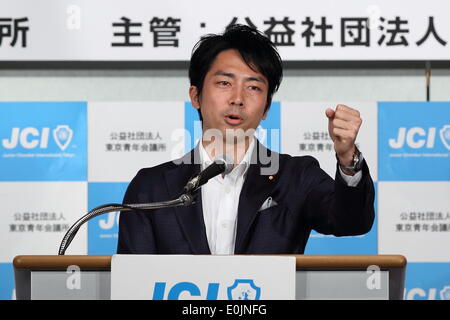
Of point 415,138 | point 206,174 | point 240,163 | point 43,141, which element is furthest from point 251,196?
point 43,141

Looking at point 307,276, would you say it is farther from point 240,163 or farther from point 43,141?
point 43,141

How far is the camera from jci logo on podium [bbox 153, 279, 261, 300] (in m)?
0.96

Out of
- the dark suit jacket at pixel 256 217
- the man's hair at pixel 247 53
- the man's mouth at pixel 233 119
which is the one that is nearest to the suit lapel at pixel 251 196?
the dark suit jacket at pixel 256 217

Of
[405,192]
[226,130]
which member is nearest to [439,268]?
[405,192]

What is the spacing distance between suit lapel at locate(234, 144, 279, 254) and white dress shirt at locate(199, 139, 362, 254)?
0.15ft

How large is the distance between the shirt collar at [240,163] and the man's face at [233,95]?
2.9 inches

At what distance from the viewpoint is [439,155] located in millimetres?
2840

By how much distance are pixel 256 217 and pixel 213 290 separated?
30.9 inches

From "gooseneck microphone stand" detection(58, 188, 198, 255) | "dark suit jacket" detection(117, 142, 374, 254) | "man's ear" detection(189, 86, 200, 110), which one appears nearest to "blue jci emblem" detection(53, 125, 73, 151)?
"man's ear" detection(189, 86, 200, 110)

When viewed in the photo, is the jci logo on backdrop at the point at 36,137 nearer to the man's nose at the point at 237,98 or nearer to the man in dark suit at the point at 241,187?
the man in dark suit at the point at 241,187

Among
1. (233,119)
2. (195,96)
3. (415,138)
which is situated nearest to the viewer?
(233,119)

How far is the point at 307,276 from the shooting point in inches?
38.4

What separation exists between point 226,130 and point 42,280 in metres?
1.10
